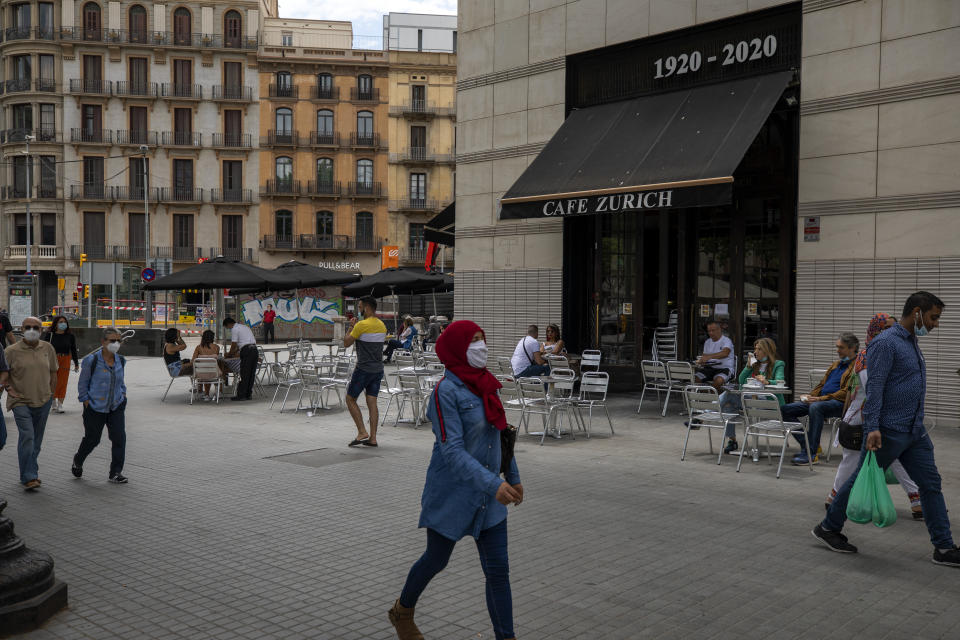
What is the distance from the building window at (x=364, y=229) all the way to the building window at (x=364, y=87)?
763 cm

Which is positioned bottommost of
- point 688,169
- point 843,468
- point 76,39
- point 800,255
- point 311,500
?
point 311,500

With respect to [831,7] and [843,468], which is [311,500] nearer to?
[843,468]

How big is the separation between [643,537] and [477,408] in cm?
305

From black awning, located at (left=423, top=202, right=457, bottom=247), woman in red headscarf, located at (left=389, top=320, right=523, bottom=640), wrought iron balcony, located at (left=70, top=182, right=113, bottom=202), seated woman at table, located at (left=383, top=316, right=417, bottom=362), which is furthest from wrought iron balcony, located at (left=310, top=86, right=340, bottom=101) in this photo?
woman in red headscarf, located at (left=389, top=320, right=523, bottom=640)

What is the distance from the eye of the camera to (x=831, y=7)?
12.8 meters

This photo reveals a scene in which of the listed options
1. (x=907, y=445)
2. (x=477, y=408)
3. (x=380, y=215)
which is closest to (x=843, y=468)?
(x=907, y=445)

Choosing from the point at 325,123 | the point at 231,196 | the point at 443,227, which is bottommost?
the point at 443,227

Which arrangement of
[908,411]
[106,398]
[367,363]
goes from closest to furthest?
[908,411], [106,398], [367,363]

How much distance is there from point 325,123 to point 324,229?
22.9 ft

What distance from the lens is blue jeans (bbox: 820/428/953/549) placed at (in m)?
6.09

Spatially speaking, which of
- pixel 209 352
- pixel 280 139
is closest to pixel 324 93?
pixel 280 139

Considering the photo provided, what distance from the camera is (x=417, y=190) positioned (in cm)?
5947

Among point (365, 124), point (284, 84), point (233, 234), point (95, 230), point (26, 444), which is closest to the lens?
point (26, 444)

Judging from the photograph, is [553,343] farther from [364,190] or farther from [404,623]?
[364,190]
